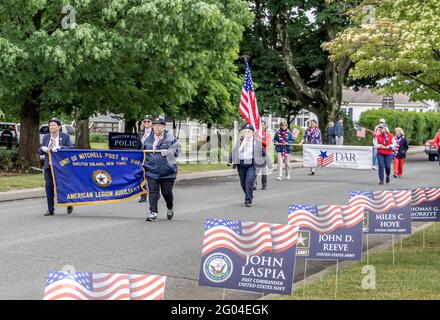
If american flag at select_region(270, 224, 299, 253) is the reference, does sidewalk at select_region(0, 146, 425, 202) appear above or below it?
below

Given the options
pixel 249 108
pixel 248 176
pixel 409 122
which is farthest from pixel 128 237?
pixel 409 122

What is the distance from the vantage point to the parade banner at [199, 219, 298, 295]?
6168 mm

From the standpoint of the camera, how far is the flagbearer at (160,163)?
41.3 ft

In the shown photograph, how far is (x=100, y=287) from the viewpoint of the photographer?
4.66m

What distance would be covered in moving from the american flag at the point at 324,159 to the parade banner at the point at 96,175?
11.4 meters

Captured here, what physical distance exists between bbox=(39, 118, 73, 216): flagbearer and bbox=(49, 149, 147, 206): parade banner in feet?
0.29

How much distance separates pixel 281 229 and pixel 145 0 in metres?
15.4

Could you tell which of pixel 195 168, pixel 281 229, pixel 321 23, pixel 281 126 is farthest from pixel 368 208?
pixel 321 23

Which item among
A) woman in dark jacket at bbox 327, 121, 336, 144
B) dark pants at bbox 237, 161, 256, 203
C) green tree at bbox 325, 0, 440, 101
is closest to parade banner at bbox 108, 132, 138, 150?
dark pants at bbox 237, 161, 256, 203

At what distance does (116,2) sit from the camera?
20.5 meters

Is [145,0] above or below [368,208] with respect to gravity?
above

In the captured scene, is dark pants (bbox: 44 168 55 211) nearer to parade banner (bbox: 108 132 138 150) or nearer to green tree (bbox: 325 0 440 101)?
green tree (bbox: 325 0 440 101)

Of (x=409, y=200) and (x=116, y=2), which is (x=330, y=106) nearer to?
(x=116, y=2)

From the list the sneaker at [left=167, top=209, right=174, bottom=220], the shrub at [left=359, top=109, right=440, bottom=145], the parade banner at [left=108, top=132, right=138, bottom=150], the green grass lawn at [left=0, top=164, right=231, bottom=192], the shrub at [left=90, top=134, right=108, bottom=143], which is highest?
the shrub at [left=359, top=109, right=440, bottom=145]
